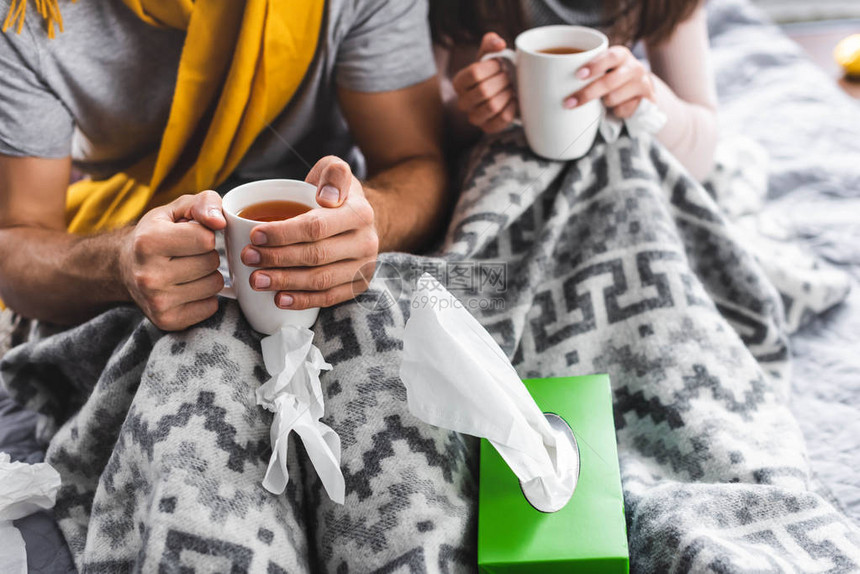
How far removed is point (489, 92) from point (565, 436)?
39 centimetres

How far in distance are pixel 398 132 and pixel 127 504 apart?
50 cm

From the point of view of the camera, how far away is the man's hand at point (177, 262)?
579 mm

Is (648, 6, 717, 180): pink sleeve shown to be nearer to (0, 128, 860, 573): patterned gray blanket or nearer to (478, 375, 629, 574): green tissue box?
(0, 128, 860, 573): patterned gray blanket

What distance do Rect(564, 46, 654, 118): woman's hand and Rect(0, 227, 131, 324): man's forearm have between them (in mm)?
475

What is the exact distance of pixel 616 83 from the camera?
775 millimetres

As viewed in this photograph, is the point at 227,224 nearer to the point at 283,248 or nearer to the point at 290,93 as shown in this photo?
the point at 283,248

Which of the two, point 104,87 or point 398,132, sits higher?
point 104,87

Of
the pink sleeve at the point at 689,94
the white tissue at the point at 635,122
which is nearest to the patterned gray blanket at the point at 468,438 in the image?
the white tissue at the point at 635,122

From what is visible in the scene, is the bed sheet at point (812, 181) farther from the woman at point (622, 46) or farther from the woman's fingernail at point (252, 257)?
the woman's fingernail at point (252, 257)

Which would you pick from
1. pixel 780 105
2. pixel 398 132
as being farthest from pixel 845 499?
pixel 780 105

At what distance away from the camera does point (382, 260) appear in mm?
705

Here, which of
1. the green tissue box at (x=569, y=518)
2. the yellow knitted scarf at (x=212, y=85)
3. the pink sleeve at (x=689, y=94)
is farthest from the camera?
the pink sleeve at (x=689, y=94)

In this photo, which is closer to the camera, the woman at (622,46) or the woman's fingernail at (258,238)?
the woman's fingernail at (258,238)

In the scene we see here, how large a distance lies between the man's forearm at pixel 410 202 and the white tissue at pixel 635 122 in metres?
0.20
